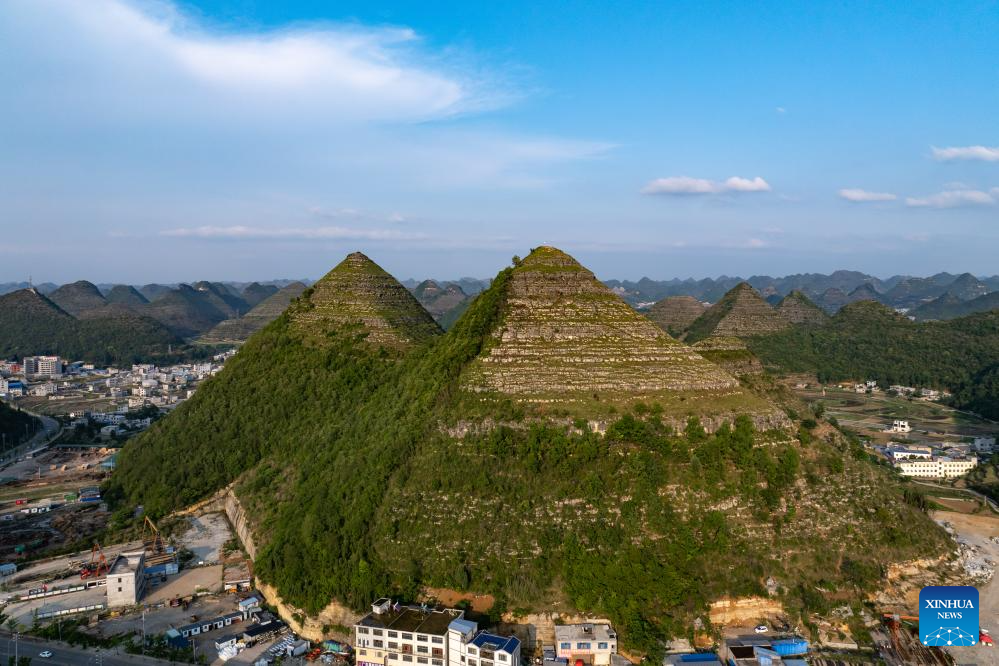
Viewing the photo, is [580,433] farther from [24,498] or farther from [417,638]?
[24,498]

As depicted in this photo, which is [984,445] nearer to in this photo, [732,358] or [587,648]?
[732,358]

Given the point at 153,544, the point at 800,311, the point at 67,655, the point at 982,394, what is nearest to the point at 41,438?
the point at 153,544

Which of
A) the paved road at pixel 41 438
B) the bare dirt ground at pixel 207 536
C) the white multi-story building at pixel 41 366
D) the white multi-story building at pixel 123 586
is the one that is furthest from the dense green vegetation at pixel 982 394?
the white multi-story building at pixel 41 366

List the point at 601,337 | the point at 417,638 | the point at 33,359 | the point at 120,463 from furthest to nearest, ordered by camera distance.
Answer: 1. the point at 33,359
2. the point at 120,463
3. the point at 601,337
4. the point at 417,638

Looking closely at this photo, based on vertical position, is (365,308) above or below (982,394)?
above

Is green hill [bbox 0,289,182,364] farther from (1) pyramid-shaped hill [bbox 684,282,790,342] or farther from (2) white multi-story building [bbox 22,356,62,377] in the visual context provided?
(1) pyramid-shaped hill [bbox 684,282,790,342]

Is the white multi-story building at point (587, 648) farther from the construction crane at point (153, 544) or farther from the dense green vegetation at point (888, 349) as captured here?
the dense green vegetation at point (888, 349)

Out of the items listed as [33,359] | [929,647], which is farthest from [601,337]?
[33,359]
